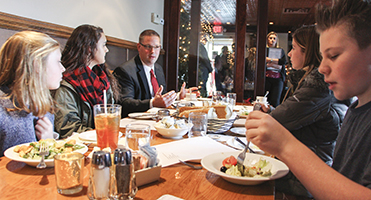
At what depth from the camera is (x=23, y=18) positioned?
235 cm

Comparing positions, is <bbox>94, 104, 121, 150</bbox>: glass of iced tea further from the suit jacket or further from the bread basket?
the suit jacket

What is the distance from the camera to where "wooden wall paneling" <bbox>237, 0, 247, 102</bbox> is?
182 inches

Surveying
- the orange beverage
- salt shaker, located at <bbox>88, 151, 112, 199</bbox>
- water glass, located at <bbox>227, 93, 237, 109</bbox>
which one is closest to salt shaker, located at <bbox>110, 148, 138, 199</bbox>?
salt shaker, located at <bbox>88, 151, 112, 199</bbox>

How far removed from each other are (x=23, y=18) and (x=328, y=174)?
250cm

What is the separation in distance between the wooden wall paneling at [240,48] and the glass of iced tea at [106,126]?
3.83 m

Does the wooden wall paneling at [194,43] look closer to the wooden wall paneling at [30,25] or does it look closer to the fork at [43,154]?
the wooden wall paneling at [30,25]

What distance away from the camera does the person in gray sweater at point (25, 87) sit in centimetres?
128

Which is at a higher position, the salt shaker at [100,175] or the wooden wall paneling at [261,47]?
the wooden wall paneling at [261,47]

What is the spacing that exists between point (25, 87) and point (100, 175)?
93 cm

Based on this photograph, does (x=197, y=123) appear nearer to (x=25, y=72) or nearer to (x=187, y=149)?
(x=187, y=149)

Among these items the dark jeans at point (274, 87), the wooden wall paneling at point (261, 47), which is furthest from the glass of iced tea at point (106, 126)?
the dark jeans at point (274, 87)

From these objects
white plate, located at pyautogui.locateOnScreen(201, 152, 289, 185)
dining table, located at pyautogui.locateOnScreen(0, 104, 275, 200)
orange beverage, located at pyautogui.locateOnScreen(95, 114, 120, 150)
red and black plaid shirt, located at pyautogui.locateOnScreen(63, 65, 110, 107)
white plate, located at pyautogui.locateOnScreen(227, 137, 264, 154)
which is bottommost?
dining table, located at pyautogui.locateOnScreen(0, 104, 275, 200)

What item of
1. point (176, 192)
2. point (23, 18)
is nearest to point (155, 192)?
point (176, 192)

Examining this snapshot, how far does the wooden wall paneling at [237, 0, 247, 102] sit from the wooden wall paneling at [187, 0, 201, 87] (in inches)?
25.8
